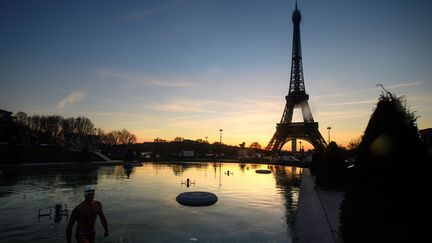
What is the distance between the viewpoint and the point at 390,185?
6.21 m

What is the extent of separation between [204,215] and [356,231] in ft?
33.7

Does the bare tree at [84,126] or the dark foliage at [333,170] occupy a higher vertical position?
the bare tree at [84,126]

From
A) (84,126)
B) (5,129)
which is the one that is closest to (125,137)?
(84,126)

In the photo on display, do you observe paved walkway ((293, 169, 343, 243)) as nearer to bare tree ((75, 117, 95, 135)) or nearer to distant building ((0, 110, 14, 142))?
distant building ((0, 110, 14, 142))

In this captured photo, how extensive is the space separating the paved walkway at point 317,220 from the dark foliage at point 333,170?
403 cm

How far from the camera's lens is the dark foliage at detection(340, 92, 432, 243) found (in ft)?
19.1

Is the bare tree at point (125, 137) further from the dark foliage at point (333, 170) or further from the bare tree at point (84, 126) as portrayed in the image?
the dark foliage at point (333, 170)

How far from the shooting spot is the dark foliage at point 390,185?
5836 millimetres

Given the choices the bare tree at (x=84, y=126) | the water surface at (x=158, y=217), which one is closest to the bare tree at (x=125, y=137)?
the bare tree at (x=84, y=126)

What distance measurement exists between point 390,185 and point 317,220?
683cm

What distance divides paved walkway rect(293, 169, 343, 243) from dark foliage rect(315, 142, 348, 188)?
4030 millimetres

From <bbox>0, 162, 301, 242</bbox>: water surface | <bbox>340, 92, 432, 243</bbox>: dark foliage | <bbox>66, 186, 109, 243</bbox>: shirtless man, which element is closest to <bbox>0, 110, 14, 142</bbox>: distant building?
<bbox>0, 162, 301, 242</bbox>: water surface

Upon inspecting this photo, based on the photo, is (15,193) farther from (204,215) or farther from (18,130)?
(18,130)

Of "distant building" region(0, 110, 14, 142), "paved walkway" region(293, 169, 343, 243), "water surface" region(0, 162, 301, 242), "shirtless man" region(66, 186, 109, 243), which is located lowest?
"water surface" region(0, 162, 301, 242)
